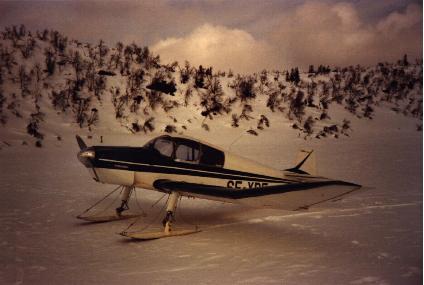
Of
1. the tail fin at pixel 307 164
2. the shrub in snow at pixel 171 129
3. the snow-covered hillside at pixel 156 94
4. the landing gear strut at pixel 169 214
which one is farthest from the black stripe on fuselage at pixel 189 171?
the shrub in snow at pixel 171 129

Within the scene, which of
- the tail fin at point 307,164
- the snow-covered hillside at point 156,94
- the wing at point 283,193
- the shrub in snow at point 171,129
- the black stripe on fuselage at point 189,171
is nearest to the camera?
the wing at point 283,193

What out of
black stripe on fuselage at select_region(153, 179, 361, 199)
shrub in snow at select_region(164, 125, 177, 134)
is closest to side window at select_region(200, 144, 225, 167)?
black stripe on fuselage at select_region(153, 179, 361, 199)

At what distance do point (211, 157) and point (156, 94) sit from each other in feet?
19.2

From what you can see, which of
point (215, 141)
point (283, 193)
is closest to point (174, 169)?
point (283, 193)

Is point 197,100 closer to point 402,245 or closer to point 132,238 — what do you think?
point 132,238

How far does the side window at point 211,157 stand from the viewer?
5.15 metres

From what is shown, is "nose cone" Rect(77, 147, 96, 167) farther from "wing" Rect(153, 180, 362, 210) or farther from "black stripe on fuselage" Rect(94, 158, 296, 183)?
"wing" Rect(153, 180, 362, 210)

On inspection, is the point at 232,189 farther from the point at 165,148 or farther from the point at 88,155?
the point at 88,155

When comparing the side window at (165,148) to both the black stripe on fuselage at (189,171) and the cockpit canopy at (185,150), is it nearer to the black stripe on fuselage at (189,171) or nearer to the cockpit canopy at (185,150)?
the cockpit canopy at (185,150)

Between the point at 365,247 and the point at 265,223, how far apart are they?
1.44 meters

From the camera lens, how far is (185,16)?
5.77 metres

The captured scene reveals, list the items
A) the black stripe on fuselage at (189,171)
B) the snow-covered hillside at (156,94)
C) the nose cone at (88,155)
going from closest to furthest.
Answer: the nose cone at (88,155) → the black stripe on fuselage at (189,171) → the snow-covered hillside at (156,94)

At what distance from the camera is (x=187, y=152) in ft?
16.9

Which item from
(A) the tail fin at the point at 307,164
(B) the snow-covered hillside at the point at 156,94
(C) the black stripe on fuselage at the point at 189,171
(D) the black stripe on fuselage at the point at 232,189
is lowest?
(D) the black stripe on fuselage at the point at 232,189
